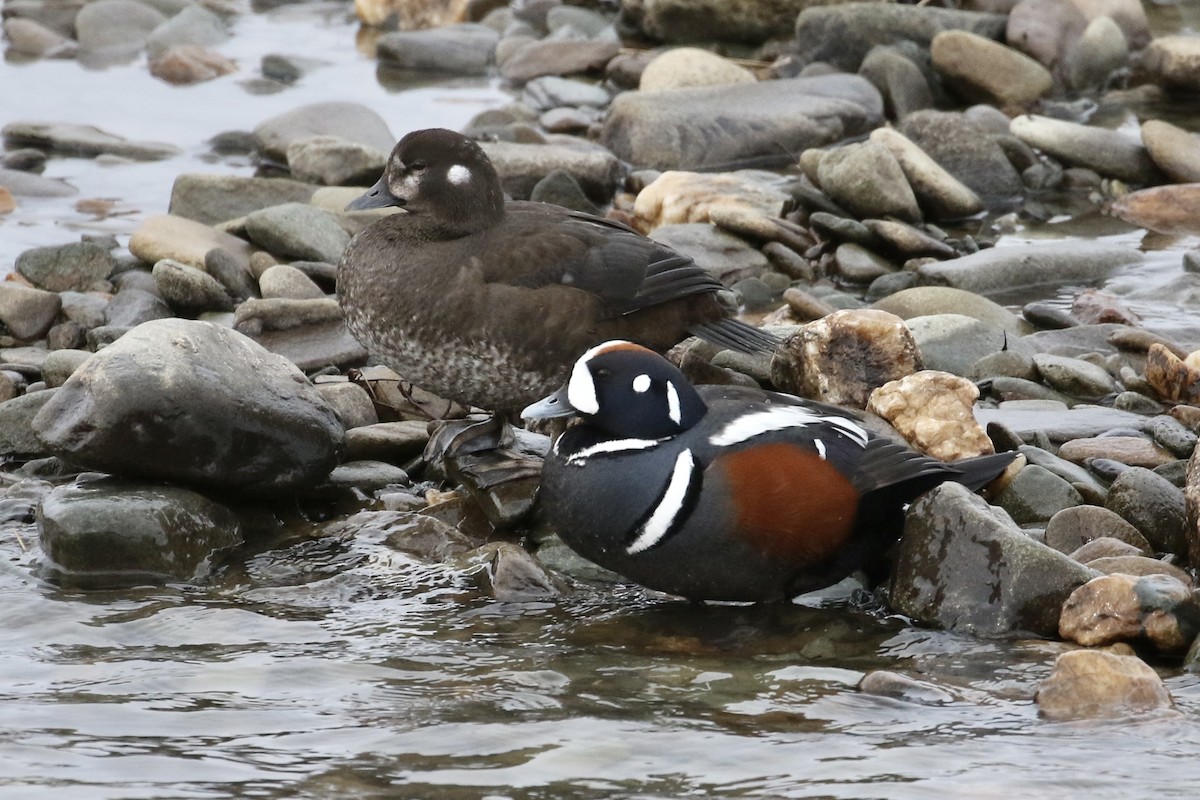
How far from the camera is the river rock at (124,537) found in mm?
5441

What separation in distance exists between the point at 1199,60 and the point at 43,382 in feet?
28.4

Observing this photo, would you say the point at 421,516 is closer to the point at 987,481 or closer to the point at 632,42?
the point at 987,481

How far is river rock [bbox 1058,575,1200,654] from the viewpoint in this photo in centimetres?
465

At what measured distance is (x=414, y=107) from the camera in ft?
40.5

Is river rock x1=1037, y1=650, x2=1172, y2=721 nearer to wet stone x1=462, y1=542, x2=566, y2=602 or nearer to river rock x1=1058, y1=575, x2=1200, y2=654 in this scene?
river rock x1=1058, y1=575, x2=1200, y2=654

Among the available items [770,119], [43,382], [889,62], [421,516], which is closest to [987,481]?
[421,516]

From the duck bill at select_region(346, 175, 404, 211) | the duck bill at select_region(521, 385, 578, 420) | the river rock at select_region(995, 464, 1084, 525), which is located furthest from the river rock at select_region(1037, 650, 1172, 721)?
the duck bill at select_region(346, 175, 404, 211)

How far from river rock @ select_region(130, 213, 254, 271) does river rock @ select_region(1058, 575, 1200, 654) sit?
4.95m

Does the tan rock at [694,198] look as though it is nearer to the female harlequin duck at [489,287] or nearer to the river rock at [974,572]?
the female harlequin duck at [489,287]

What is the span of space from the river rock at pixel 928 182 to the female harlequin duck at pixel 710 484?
177 inches

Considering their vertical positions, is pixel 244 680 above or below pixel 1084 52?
below

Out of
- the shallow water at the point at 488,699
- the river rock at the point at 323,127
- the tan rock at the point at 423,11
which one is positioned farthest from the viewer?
the tan rock at the point at 423,11

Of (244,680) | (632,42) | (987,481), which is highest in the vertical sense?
(632,42)

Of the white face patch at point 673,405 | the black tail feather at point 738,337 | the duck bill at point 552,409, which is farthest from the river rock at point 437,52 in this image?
the white face patch at point 673,405
